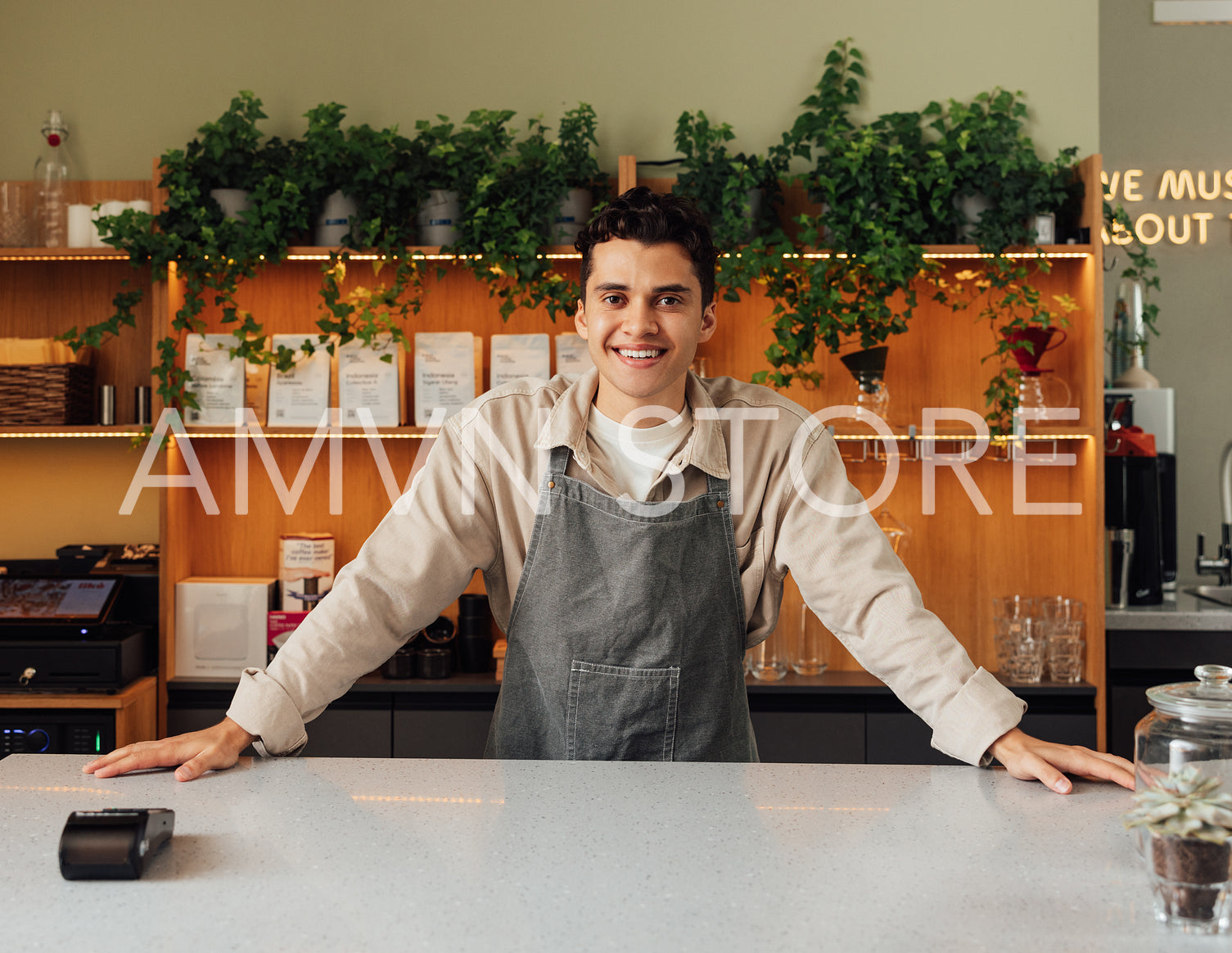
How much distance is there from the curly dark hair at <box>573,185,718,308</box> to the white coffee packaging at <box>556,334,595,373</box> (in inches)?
48.8

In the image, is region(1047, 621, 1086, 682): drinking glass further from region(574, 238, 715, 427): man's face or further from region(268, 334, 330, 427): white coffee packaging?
region(268, 334, 330, 427): white coffee packaging

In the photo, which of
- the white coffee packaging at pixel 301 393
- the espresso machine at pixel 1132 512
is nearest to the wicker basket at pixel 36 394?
the white coffee packaging at pixel 301 393

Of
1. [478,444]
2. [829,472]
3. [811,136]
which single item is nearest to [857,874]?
[829,472]

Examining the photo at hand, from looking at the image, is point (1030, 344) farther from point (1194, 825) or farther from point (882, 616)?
point (1194, 825)

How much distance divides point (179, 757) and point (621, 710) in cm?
65

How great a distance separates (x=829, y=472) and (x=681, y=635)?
359 millimetres

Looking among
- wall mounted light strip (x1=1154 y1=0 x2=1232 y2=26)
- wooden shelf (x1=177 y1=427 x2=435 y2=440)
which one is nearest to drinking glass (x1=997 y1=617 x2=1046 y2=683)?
wooden shelf (x1=177 y1=427 x2=435 y2=440)

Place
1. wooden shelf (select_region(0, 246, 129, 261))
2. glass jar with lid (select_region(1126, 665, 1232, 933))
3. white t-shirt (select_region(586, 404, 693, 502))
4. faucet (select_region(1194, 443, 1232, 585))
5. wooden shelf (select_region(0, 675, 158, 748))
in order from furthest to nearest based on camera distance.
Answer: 1. faucet (select_region(1194, 443, 1232, 585))
2. wooden shelf (select_region(0, 246, 129, 261))
3. wooden shelf (select_region(0, 675, 158, 748))
4. white t-shirt (select_region(586, 404, 693, 502))
5. glass jar with lid (select_region(1126, 665, 1232, 933))

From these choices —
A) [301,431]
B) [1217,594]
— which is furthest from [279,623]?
[1217,594]

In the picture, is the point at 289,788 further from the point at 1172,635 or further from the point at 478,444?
the point at 1172,635

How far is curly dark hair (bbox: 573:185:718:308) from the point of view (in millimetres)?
1640

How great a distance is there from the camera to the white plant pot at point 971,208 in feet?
9.23

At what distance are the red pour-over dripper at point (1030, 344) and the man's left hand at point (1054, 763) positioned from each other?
5.80 feet

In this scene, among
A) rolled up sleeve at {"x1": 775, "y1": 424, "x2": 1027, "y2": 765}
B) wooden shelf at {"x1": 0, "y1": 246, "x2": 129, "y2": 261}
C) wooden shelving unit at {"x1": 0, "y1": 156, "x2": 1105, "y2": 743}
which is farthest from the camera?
wooden shelving unit at {"x1": 0, "y1": 156, "x2": 1105, "y2": 743}
